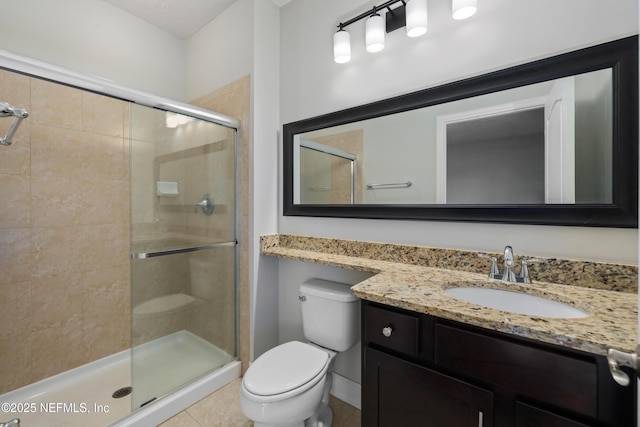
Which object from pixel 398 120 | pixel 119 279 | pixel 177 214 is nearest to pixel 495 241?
pixel 398 120

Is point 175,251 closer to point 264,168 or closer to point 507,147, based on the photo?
point 264,168

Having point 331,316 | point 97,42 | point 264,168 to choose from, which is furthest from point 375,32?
point 97,42

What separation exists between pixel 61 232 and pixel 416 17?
2408 millimetres

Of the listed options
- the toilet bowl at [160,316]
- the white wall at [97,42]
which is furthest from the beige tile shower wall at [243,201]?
the white wall at [97,42]

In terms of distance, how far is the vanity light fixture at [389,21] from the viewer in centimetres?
116

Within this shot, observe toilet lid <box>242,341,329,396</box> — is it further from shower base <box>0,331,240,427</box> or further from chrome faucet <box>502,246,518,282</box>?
chrome faucet <box>502,246,518,282</box>

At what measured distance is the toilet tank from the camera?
4.65 feet

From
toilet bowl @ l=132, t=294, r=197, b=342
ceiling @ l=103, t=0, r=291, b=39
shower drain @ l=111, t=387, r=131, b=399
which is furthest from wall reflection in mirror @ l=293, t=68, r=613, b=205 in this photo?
shower drain @ l=111, t=387, r=131, b=399

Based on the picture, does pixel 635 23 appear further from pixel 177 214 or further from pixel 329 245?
pixel 177 214

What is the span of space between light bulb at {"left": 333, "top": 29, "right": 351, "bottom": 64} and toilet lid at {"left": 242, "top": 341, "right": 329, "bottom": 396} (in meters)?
1.60

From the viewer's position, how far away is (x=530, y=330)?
685 mm

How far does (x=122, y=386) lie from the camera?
5.69 ft

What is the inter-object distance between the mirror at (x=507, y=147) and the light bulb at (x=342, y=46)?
0.93 ft

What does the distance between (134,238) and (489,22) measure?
1.99 metres
